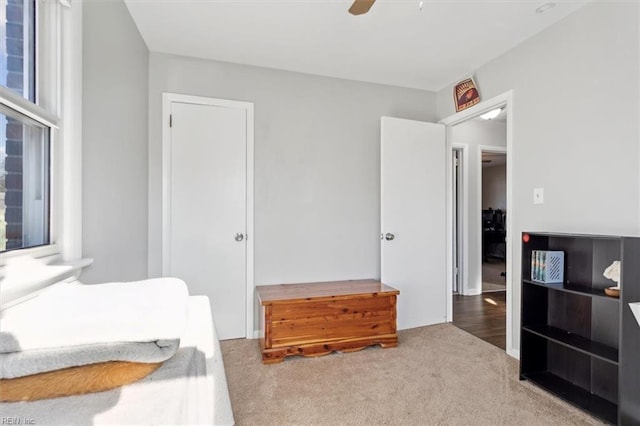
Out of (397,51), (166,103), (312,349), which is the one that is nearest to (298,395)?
(312,349)

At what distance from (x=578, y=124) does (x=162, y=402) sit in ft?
8.68

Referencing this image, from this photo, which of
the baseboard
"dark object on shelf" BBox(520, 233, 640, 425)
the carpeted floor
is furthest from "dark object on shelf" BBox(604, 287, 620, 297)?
the carpeted floor

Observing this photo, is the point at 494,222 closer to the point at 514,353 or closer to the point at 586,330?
the point at 514,353

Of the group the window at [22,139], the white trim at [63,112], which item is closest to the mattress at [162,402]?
the window at [22,139]

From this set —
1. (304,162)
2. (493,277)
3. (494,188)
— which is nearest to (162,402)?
(304,162)

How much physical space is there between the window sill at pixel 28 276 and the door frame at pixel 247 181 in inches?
58.3

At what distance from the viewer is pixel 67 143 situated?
137 centimetres

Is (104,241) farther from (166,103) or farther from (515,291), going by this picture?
(515,291)

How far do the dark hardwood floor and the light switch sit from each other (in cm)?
126

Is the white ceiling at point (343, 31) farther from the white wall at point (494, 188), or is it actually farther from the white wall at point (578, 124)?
the white wall at point (494, 188)

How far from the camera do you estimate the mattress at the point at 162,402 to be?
1.98 feet

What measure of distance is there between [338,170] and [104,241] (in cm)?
205

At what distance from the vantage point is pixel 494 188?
8859 millimetres

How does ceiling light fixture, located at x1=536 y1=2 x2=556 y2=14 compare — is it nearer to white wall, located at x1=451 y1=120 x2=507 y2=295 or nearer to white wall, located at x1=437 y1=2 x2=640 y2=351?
white wall, located at x1=437 y1=2 x2=640 y2=351
